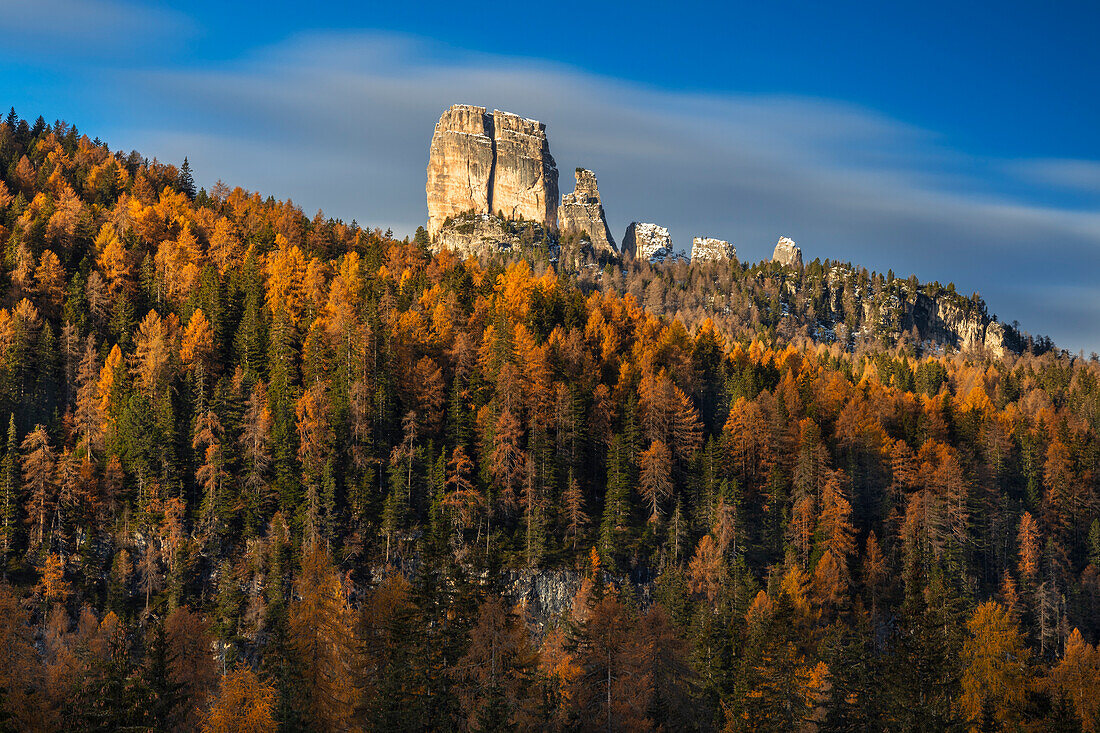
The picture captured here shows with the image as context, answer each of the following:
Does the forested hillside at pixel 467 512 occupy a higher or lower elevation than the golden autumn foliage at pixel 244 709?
higher

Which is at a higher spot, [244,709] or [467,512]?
[467,512]

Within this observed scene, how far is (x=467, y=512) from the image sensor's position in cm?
8169

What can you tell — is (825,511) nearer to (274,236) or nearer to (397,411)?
(397,411)

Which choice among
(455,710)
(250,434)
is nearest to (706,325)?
(250,434)

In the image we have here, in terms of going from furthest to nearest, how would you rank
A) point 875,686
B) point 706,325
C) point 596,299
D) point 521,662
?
point 706,325, point 596,299, point 875,686, point 521,662

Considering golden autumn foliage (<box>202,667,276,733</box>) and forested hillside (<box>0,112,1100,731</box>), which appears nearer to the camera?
golden autumn foliage (<box>202,667,276,733</box>)

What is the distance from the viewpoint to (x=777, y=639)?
5653 cm

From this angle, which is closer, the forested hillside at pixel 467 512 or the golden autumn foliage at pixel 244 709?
the golden autumn foliage at pixel 244 709

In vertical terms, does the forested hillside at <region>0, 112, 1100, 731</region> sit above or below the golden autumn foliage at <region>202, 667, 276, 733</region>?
above

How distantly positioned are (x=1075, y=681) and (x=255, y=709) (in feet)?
145

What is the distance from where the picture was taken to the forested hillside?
45.4 m

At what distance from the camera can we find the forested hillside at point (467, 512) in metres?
45.4

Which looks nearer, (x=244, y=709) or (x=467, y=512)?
(x=244, y=709)

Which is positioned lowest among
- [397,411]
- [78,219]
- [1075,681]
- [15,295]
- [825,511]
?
[1075,681]
